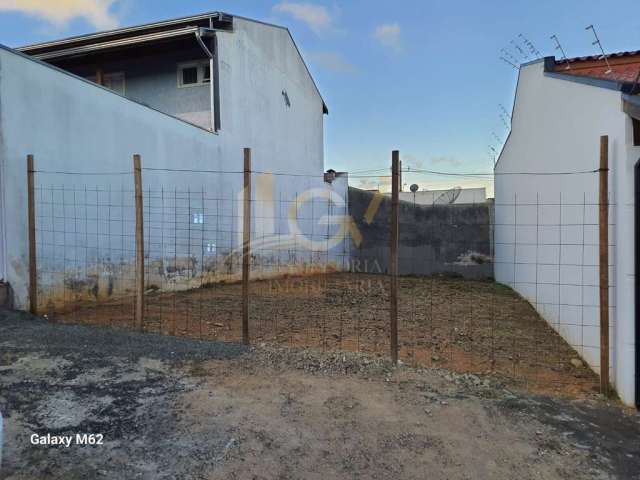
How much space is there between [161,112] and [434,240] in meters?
8.32

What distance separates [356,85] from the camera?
9977 millimetres

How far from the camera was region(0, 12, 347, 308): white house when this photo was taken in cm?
495

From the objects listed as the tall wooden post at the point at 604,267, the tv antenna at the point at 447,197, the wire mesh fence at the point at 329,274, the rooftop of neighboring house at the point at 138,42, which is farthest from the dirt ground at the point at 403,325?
the rooftop of neighboring house at the point at 138,42

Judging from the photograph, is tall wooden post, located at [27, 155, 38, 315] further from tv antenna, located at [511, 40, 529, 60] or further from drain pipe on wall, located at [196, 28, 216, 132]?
tv antenna, located at [511, 40, 529, 60]

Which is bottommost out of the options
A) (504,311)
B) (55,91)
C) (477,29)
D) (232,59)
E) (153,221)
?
(504,311)

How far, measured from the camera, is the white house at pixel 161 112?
16.2ft

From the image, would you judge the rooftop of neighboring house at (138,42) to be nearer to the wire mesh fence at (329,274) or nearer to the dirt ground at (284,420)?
the wire mesh fence at (329,274)

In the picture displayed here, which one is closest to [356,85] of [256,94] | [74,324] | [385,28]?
[385,28]

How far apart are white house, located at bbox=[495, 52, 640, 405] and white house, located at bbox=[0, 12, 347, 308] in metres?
4.64

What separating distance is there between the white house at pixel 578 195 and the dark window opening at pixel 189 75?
754 cm

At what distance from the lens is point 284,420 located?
243 cm

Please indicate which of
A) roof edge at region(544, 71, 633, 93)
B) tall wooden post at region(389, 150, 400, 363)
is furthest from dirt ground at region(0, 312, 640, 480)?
roof edge at region(544, 71, 633, 93)

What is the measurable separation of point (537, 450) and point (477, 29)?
6.69m

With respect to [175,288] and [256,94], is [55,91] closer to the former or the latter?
[175,288]
